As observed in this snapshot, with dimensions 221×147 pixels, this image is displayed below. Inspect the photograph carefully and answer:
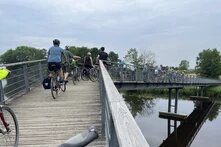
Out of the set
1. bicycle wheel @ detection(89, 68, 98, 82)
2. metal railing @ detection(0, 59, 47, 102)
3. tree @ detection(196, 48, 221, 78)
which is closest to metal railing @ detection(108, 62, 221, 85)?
bicycle wheel @ detection(89, 68, 98, 82)

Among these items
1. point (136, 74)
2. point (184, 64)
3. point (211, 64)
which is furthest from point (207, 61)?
point (136, 74)

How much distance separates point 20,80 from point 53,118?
489 cm

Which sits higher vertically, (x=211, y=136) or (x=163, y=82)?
(x=163, y=82)

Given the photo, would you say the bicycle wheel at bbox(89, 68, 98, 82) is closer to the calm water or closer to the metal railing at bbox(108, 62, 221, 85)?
the metal railing at bbox(108, 62, 221, 85)

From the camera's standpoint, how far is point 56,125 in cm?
759

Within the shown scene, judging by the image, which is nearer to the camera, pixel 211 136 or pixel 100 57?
pixel 100 57

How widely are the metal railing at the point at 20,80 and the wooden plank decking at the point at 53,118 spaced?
0.38 meters

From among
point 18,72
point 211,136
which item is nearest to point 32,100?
point 18,72

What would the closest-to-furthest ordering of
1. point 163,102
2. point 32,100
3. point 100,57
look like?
point 32,100 < point 100,57 < point 163,102

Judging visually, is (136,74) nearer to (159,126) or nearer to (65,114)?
(159,126)

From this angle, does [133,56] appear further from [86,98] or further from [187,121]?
[86,98]

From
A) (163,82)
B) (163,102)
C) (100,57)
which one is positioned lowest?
(163,102)

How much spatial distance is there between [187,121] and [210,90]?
44047 mm

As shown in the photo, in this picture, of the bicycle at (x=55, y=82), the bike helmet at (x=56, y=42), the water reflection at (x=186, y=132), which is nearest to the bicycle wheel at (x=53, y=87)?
the bicycle at (x=55, y=82)
